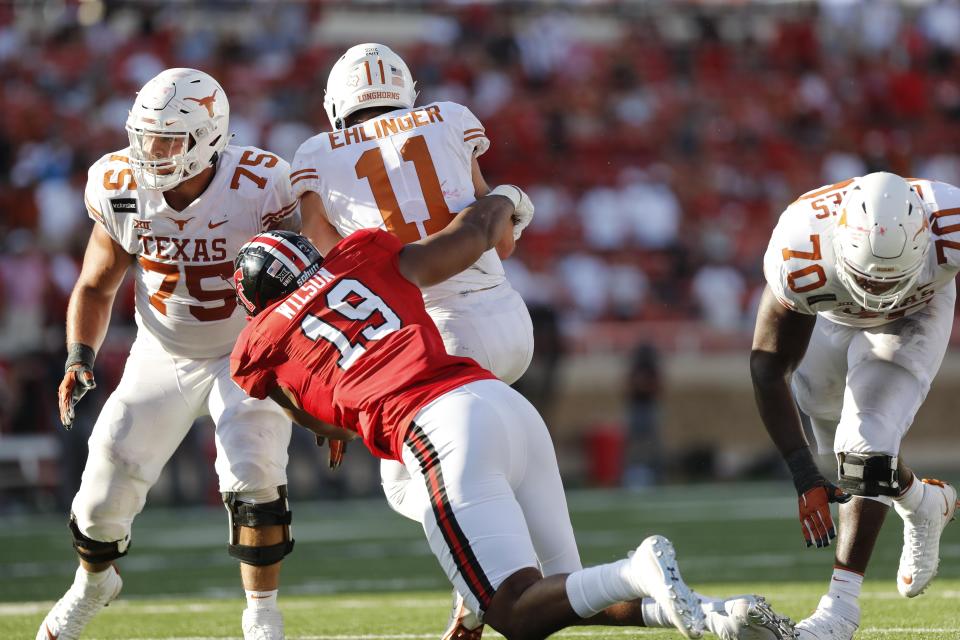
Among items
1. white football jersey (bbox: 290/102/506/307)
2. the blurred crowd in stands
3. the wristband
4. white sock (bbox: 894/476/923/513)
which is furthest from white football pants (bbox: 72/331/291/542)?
the blurred crowd in stands

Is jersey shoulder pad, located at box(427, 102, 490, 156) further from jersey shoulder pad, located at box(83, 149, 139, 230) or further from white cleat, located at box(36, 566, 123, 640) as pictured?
white cleat, located at box(36, 566, 123, 640)

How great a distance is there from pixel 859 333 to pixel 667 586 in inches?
70.4

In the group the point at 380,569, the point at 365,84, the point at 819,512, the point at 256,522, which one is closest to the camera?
the point at 819,512

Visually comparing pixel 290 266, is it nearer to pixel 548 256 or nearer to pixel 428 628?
pixel 428 628

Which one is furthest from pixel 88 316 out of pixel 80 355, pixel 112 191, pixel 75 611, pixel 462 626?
pixel 462 626

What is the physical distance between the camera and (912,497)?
191 inches

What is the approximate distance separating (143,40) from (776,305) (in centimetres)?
1130

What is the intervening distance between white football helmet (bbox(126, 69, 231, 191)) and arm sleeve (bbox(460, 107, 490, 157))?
836 millimetres

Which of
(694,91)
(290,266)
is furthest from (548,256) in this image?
(290,266)

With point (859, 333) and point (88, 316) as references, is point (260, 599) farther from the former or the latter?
point (859, 333)

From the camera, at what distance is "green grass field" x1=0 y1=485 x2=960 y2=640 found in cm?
544

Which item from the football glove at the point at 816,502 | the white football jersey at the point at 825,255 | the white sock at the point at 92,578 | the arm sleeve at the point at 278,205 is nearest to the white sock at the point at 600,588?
the football glove at the point at 816,502

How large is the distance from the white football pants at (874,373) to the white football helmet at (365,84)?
65.7 inches

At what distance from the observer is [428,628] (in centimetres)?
534
